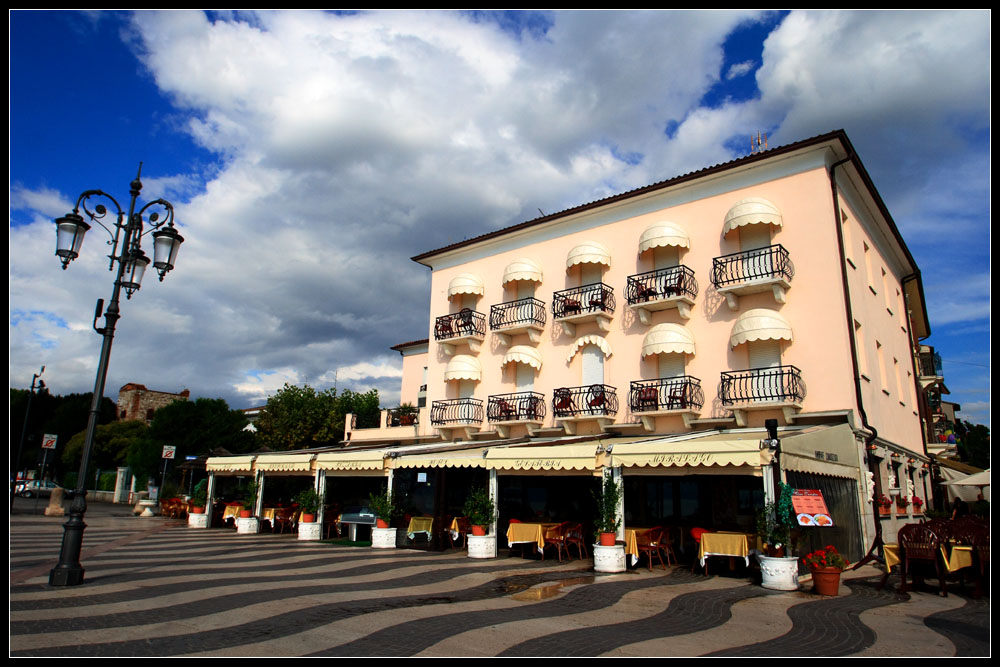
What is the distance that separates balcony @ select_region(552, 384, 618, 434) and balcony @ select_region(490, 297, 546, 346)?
2571 millimetres

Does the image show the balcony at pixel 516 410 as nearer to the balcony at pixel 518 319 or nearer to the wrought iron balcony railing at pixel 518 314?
the balcony at pixel 518 319

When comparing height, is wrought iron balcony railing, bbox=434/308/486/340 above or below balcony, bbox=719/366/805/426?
above

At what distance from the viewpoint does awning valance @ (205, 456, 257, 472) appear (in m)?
22.6

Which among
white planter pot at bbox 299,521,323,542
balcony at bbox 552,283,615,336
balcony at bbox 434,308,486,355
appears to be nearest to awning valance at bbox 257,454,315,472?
white planter pot at bbox 299,521,323,542

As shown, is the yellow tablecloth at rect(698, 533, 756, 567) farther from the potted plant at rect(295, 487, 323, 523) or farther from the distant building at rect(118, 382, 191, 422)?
the distant building at rect(118, 382, 191, 422)

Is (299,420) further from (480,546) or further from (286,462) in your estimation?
(480,546)

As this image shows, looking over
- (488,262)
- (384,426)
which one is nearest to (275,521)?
(384,426)

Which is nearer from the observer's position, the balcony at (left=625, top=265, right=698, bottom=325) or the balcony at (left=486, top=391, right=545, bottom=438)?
the balcony at (left=625, top=265, right=698, bottom=325)

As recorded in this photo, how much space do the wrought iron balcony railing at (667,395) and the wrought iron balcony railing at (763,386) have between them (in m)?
0.77

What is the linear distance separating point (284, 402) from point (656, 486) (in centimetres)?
2400

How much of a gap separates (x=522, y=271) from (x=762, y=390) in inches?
362

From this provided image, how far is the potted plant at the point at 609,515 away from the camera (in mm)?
13359

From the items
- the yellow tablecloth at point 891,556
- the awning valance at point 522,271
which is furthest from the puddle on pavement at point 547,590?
the awning valance at point 522,271

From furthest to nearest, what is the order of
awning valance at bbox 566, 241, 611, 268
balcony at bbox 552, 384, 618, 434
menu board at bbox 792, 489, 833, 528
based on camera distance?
awning valance at bbox 566, 241, 611, 268 → balcony at bbox 552, 384, 618, 434 → menu board at bbox 792, 489, 833, 528
